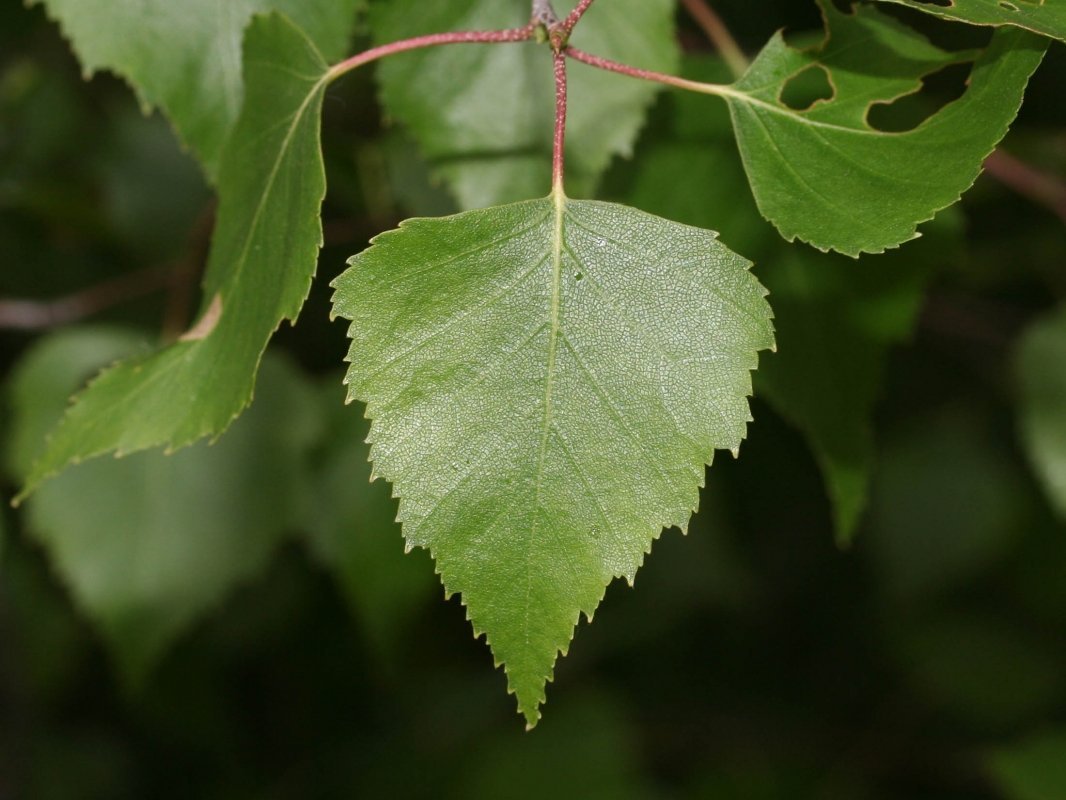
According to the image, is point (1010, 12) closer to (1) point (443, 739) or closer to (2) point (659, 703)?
(1) point (443, 739)

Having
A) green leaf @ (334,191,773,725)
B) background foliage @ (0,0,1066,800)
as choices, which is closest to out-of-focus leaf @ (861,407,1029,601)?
background foliage @ (0,0,1066,800)

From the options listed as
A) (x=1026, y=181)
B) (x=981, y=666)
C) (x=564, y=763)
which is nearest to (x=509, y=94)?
(x=1026, y=181)

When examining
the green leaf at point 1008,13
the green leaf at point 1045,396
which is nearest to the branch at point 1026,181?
the green leaf at point 1045,396

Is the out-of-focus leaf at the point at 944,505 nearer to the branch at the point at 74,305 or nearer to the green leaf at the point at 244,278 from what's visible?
the branch at the point at 74,305

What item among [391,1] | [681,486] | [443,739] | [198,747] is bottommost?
[443,739]

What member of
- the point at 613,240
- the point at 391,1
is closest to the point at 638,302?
the point at 613,240

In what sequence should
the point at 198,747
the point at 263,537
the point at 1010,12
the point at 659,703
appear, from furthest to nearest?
the point at 659,703
the point at 198,747
the point at 263,537
the point at 1010,12

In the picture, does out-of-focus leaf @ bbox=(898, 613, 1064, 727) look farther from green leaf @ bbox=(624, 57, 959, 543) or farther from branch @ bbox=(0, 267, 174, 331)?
branch @ bbox=(0, 267, 174, 331)
